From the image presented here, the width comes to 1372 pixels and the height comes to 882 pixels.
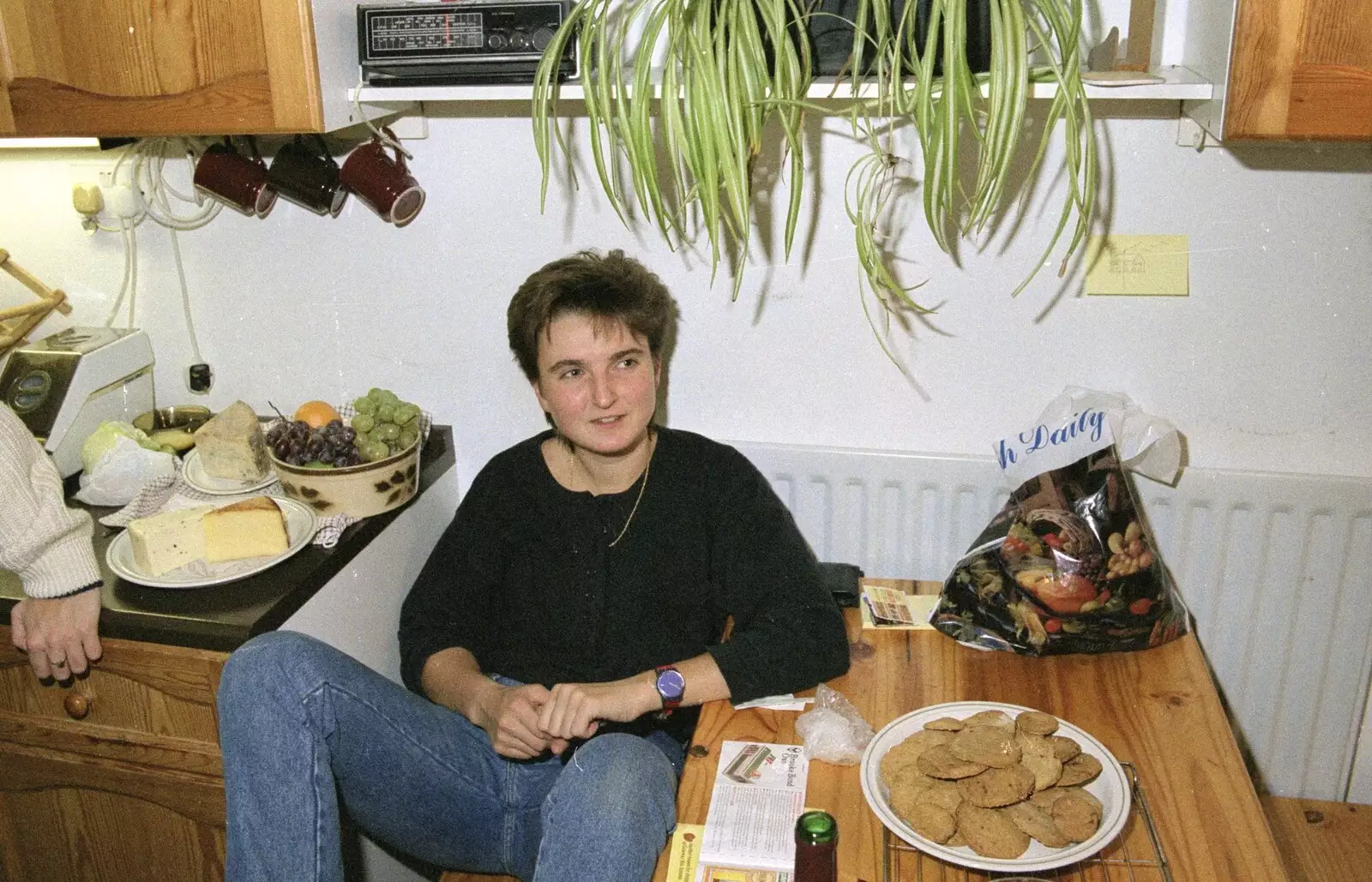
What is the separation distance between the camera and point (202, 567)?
1.61m

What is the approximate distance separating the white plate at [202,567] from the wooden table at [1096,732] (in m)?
0.66

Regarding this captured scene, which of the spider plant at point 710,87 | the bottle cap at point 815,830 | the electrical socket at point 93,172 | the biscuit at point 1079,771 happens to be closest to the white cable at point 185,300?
the electrical socket at point 93,172

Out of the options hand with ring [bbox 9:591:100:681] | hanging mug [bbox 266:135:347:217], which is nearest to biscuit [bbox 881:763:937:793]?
hand with ring [bbox 9:591:100:681]

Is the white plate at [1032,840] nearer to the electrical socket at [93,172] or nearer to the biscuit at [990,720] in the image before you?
the biscuit at [990,720]

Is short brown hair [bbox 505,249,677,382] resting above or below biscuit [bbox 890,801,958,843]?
above

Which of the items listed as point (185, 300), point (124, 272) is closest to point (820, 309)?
point (185, 300)

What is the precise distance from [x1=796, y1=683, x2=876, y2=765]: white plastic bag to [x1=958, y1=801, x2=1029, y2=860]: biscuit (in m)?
0.19

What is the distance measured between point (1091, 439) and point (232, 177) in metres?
1.42

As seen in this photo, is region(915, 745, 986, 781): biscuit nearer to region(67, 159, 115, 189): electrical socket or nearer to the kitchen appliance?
the kitchen appliance

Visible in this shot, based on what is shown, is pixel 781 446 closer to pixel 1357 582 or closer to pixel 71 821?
pixel 1357 582

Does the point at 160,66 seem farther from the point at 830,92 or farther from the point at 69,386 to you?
the point at 830,92

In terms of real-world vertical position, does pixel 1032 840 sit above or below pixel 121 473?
below

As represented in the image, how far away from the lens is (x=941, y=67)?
1374 millimetres

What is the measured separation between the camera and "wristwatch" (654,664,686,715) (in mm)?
1483
